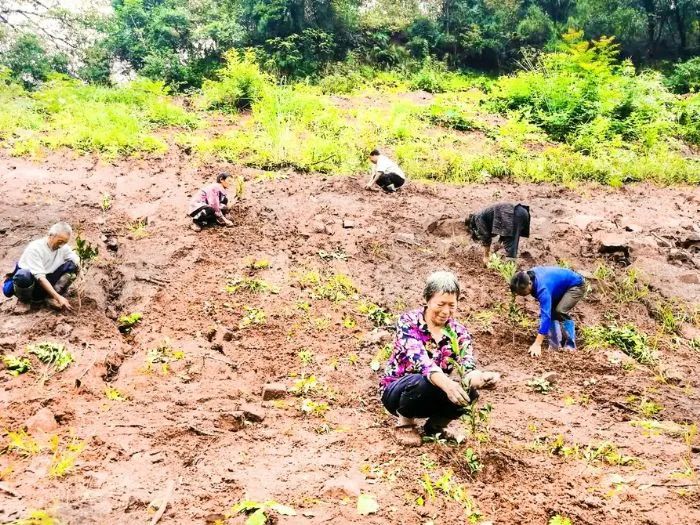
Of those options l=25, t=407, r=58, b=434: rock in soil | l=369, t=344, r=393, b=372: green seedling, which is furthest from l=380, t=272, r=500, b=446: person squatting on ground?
l=25, t=407, r=58, b=434: rock in soil

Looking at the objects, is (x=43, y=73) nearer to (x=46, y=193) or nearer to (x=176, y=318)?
(x=46, y=193)

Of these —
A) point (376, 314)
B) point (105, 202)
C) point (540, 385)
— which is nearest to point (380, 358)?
point (376, 314)

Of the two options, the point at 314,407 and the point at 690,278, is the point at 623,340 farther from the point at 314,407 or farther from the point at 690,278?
the point at 314,407

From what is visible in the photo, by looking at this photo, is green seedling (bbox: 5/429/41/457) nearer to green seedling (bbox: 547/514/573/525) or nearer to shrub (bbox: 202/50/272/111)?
green seedling (bbox: 547/514/573/525)

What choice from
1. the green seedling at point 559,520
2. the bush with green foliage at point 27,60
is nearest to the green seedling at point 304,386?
the green seedling at point 559,520

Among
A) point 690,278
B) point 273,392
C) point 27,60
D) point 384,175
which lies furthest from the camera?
point 27,60

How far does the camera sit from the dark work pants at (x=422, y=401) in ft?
9.81

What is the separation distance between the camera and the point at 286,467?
118 inches

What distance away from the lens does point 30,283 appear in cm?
507

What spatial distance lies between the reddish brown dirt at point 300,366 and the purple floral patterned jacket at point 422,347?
18.9 inches

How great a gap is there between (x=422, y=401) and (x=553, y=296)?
257 cm

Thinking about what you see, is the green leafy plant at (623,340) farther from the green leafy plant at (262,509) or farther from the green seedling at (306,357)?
the green leafy plant at (262,509)

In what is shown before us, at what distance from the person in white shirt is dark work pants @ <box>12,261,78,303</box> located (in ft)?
15.9

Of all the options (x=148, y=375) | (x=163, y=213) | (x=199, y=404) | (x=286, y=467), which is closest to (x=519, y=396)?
(x=286, y=467)
